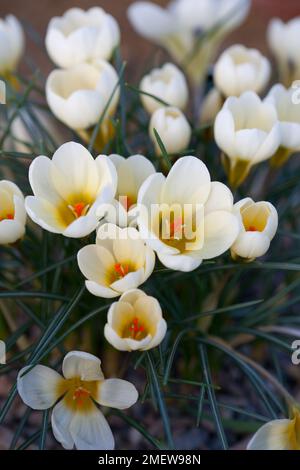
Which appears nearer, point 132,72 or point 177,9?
point 177,9

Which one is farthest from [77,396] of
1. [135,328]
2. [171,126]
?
[171,126]

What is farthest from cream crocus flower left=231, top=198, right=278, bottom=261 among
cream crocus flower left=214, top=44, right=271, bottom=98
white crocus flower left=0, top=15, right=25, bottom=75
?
white crocus flower left=0, top=15, right=25, bottom=75

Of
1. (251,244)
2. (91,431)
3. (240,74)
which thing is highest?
(240,74)

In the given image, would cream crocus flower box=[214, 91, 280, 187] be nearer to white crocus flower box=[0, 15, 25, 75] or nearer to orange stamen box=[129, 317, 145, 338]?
orange stamen box=[129, 317, 145, 338]

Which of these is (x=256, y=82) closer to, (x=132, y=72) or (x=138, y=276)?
(x=138, y=276)

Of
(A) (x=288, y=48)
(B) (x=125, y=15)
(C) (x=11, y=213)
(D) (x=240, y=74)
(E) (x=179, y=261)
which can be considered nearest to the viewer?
(E) (x=179, y=261)

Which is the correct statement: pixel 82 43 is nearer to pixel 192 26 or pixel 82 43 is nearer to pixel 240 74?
pixel 240 74

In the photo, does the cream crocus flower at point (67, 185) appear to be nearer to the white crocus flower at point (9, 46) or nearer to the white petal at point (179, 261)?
the white petal at point (179, 261)
